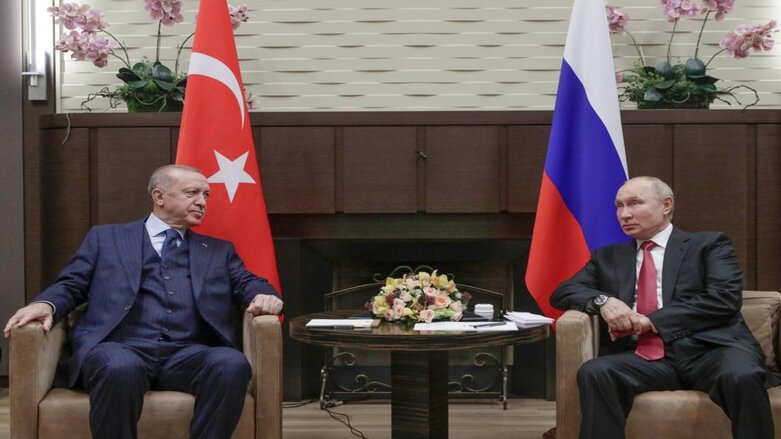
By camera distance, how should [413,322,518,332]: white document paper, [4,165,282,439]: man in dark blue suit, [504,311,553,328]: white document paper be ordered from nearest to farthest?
[4,165,282,439]: man in dark blue suit, [413,322,518,332]: white document paper, [504,311,553,328]: white document paper

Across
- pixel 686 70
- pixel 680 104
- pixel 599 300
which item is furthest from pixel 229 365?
pixel 686 70

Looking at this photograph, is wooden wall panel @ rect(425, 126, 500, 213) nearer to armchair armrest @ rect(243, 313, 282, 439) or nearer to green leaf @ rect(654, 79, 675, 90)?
green leaf @ rect(654, 79, 675, 90)

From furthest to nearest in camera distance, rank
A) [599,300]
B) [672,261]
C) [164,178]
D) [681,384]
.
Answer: [164,178] → [672,261] → [599,300] → [681,384]

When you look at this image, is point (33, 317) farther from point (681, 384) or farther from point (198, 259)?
point (681, 384)

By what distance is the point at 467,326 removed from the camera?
326cm

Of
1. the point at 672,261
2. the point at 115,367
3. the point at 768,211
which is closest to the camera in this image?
the point at 115,367

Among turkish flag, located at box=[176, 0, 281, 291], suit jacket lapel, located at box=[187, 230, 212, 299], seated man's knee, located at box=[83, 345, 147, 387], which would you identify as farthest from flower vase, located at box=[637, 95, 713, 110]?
seated man's knee, located at box=[83, 345, 147, 387]

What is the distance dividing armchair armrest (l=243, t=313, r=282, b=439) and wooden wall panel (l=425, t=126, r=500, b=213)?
170 cm

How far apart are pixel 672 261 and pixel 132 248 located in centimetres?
220

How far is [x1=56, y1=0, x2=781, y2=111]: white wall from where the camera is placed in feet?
16.9

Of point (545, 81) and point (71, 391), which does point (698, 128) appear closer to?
point (545, 81)

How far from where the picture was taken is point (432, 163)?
476 cm

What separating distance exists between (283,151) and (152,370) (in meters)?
1.78

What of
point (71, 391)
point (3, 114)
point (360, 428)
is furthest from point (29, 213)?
point (360, 428)
